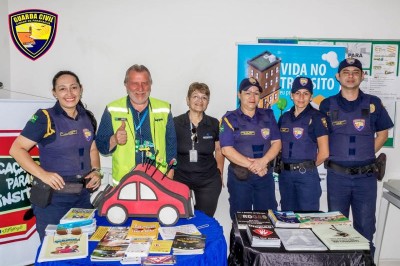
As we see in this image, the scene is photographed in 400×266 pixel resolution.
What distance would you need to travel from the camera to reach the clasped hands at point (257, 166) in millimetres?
2871

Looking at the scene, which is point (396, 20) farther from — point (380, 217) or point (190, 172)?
point (190, 172)

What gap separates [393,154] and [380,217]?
0.67 m

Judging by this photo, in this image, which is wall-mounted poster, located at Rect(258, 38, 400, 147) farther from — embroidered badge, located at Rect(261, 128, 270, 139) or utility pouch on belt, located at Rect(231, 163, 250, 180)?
utility pouch on belt, located at Rect(231, 163, 250, 180)

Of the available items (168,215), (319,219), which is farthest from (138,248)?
(319,219)

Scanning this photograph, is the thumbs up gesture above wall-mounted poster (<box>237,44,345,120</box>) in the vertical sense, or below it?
below

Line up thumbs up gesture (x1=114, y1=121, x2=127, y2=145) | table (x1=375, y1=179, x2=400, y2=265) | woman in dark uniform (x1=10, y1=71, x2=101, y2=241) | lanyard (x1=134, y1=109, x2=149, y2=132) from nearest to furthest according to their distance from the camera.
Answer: woman in dark uniform (x1=10, y1=71, x2=101, y2=241) < thumbs up gesture (x1=114, y1=121, x2=127, y2=145) < lanyard (x1=134, y1=109, x2=149, y2=132) < table (x1=375, y1=179, x2=400, y2=265)

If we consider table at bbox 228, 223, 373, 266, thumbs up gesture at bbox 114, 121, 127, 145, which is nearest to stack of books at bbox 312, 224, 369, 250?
table at bbox 228, 223, 373, 266

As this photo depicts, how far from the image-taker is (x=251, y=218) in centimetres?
224

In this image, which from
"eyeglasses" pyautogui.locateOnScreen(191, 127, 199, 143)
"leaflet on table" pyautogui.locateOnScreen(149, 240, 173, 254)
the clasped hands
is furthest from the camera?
"eyeglasses" pyautogui.locateOnScreen(191, 127, 199, 143)

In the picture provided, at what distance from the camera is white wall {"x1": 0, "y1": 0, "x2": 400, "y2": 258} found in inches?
139

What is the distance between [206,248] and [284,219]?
0.62m

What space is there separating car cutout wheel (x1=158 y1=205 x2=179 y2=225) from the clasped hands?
3.31 ft

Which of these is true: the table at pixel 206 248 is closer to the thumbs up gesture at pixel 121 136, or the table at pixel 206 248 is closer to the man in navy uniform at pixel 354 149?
the thumbs up gesture at pixel 121 136

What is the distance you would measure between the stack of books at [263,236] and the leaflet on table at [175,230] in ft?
0.99
